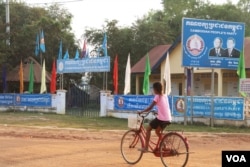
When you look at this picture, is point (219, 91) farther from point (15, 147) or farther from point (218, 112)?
point (15, 147)

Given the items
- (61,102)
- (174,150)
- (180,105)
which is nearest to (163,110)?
(174,150)

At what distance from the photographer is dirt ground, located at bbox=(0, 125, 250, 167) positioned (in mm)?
10383

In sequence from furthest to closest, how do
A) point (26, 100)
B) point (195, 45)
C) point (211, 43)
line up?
point (26, 100) → point (211, 43) → point (195, 45)

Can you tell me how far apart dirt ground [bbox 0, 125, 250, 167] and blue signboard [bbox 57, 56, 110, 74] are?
10030mm

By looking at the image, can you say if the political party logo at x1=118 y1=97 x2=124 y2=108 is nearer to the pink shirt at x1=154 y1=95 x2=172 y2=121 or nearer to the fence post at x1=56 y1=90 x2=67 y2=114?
the fence post at x1=56 y1=90 x2=67 y2=114

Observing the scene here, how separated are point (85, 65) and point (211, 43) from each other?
1057 cm

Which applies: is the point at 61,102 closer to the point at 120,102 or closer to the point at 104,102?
the point at 104,102

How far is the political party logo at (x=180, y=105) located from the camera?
2281cm

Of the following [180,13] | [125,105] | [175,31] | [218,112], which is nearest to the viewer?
[218,112]

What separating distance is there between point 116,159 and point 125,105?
15.4 meters

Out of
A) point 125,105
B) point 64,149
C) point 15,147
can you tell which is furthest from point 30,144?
point 125,105

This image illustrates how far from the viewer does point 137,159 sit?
10172 mm

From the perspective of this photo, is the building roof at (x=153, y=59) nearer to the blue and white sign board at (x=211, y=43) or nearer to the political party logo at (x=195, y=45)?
the blue and white sign board at (x=211, y=43)

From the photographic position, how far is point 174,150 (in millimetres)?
9328
